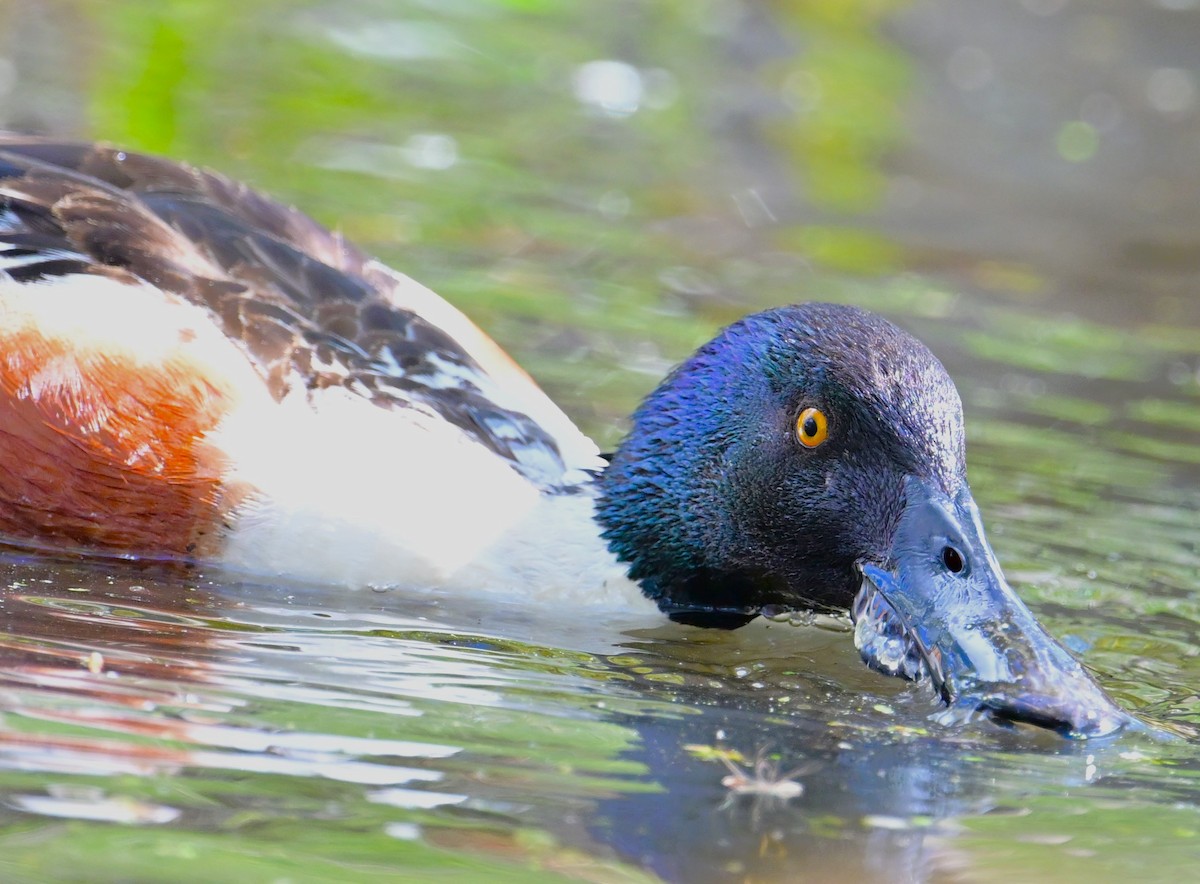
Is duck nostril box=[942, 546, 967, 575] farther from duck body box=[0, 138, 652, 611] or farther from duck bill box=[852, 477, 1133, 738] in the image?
duck body box=[0, 138, 652, 611]

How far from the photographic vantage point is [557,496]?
17.2ft

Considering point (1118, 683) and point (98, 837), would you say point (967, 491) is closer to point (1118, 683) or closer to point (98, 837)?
point (1118, 683)

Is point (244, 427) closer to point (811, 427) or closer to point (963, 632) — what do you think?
point (811, 427)

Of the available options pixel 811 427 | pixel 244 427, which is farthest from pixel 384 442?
pixel 811 427

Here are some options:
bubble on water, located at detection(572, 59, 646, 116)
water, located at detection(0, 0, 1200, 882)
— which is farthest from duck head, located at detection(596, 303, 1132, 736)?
bubble on water, located at detection(572, 59, 646, 116)

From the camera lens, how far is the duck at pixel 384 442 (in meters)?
4.79

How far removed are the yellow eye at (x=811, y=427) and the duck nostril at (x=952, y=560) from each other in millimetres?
517

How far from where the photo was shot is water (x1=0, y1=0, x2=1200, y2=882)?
138 inches

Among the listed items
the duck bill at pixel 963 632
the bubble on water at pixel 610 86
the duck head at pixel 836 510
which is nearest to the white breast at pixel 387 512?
the duck head at pixel 836 510

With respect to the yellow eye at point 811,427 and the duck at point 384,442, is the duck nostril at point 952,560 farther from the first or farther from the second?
the yellow eye at point 811,427

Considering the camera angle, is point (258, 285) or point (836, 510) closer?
point (836, 510)

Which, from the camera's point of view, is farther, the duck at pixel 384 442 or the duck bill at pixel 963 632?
the duck at pixel 384 442

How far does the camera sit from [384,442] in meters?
5.07

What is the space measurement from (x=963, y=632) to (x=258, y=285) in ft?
7.52
